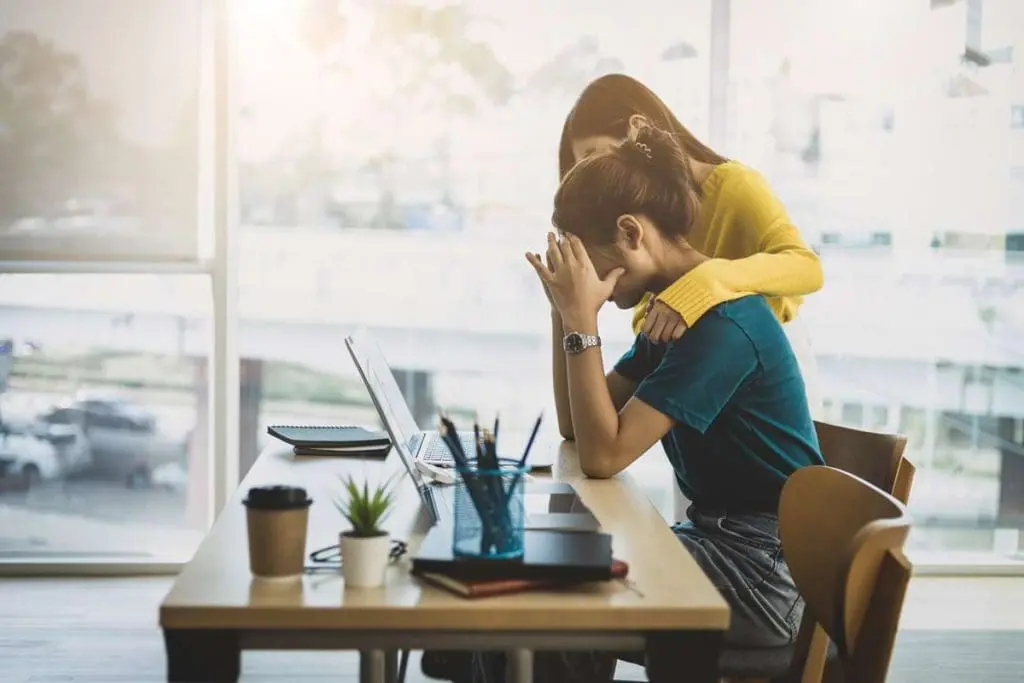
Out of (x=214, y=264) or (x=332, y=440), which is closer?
(x=332, y=440)

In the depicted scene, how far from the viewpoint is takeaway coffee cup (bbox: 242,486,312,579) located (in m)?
1.35

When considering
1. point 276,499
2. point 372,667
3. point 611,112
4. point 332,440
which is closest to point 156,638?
point 332,440

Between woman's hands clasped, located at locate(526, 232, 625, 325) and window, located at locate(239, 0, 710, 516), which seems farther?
window, located at locate(239, 0, 710, 516)

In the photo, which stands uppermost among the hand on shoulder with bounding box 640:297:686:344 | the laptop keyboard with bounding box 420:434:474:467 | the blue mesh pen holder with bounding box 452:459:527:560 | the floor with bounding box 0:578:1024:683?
the hand on shoulder with bounding box 640:297:686:344

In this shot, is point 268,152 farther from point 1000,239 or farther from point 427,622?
point 427,622

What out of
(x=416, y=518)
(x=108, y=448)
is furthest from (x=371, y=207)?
(x=416, y=518)

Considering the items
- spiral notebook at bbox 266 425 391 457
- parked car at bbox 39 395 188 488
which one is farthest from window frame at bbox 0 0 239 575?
spiral notebook at bbox 266 425 391 457

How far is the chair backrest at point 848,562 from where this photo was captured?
1.39m

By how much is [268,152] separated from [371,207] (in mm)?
385

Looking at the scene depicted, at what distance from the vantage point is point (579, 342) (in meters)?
1.96

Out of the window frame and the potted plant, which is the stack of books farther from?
the window frame

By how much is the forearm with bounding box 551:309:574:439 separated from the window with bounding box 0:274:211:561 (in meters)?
1.83

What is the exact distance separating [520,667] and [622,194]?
79cm

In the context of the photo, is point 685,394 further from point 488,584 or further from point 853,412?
point 853,412
